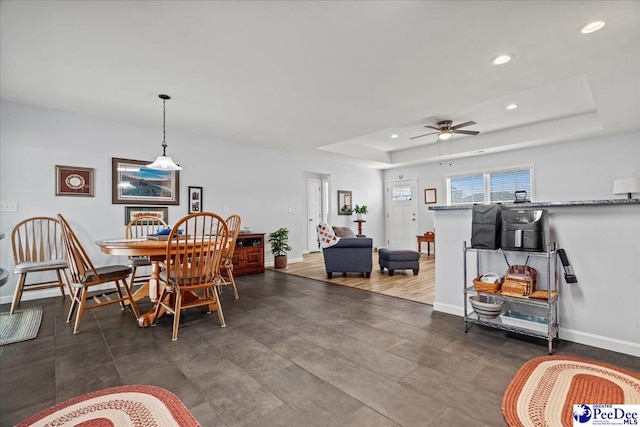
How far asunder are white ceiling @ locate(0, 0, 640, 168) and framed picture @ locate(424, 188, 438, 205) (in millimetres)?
3324

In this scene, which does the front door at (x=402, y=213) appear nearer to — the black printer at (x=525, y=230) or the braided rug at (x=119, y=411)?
the black printer at (x=525, y=230)

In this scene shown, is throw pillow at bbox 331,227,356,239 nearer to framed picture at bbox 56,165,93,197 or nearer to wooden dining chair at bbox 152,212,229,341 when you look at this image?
wooden dining chair at bbox 152,212,229,341

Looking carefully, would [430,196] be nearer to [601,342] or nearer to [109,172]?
[601,342]

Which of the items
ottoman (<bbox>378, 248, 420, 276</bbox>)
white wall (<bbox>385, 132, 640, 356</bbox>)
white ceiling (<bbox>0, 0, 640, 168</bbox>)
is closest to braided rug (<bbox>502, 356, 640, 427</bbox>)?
white wall (<bbox>385, 132, 640, 356</bbox>)

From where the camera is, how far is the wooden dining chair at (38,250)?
3299 mm

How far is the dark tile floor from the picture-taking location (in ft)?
5.00

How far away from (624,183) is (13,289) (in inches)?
294

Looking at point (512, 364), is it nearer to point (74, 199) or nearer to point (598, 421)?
point (598, 421)

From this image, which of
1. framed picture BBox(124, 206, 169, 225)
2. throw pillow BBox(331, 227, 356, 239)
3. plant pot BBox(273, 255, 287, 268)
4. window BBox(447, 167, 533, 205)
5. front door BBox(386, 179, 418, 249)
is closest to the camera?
framed picture BBox(124, 206, 169, 225)

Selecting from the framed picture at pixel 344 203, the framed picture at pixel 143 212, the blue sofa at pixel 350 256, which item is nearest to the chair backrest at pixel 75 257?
the framed picture at pixel 143 212

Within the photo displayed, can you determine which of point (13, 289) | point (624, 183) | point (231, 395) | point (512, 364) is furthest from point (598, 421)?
point (13, 289)

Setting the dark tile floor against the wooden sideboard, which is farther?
the wooden sideboard

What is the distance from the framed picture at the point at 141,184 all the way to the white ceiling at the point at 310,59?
0.46 meters

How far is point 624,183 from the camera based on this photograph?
11.6 feet
